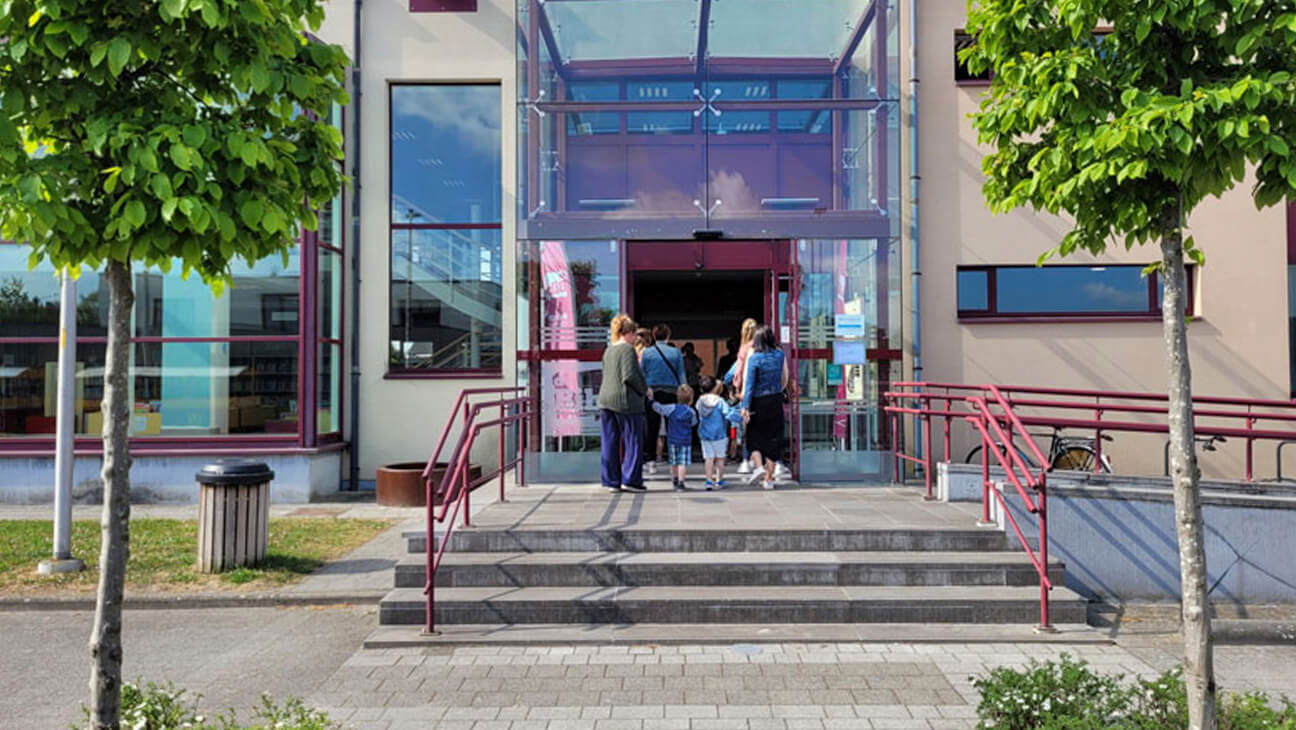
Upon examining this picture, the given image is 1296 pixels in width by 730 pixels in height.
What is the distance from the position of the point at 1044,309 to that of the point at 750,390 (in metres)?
5.07

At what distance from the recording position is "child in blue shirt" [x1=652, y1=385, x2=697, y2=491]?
921 cm

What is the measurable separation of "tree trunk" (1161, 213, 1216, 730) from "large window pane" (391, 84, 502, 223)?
1023 centimetres

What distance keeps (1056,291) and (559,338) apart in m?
6.79

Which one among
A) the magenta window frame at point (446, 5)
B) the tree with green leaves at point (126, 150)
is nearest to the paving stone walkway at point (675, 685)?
the tree with green leaves at point (126, 150)

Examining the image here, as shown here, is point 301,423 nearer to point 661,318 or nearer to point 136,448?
point 136,448

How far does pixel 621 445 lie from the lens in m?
9.33

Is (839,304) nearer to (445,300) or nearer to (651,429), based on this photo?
(651,429)

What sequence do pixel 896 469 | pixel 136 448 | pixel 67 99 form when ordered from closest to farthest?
1. pixel 67 99
2. pixel 896 469
3. pixel 136 448

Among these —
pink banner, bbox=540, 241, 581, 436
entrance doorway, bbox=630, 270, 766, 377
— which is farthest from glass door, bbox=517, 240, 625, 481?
entrance doorway, bbox=630, 270, 766, 377

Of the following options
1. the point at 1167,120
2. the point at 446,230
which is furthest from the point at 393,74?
the point at 1167,120

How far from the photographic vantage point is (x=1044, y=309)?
37.6ft

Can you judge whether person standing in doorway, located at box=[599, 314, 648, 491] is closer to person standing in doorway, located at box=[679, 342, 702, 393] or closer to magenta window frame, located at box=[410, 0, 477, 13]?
person standing in doorway, located at box=[679, 342, 702, 393]

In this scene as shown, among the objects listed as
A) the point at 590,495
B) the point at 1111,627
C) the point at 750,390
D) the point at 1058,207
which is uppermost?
the point at 1058,207

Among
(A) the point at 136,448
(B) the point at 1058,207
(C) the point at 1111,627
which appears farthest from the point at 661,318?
(B) the point at 1058,207
